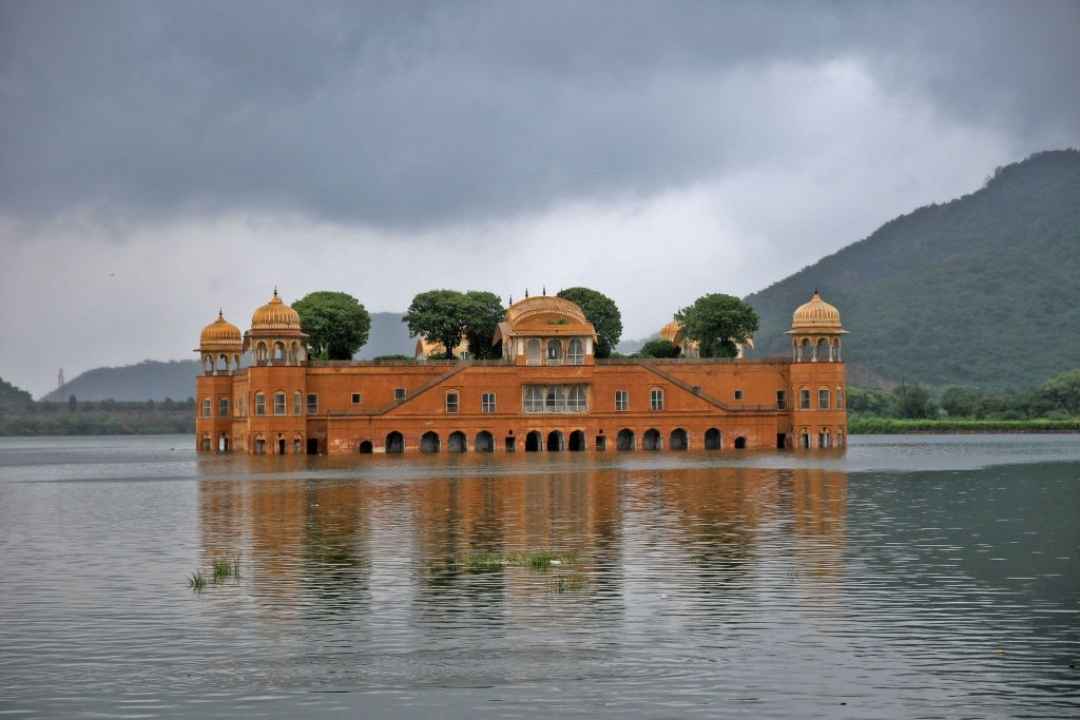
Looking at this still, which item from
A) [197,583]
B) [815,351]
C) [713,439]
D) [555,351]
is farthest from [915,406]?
[197,583]

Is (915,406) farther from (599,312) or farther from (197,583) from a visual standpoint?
(197,583)

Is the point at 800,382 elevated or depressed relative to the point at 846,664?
elevated

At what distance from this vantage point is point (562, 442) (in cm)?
8412

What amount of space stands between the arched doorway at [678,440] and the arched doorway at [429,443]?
1259cm

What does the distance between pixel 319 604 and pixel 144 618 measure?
2.18 m

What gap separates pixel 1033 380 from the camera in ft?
499

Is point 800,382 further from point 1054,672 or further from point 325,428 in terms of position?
point 1054,672

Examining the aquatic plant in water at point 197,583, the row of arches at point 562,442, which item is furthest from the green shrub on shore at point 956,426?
the aquatic plant in water at point 197,583

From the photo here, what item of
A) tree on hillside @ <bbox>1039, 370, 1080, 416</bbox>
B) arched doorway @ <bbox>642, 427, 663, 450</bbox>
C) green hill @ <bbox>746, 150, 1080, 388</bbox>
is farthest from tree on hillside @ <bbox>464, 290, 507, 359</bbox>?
green hill @ <bbox>746, 150, 1080, 388</bbox>

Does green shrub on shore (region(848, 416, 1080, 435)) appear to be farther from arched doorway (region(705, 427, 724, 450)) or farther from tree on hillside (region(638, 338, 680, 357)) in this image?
arched doorway (region(705, 427, 724, 450))

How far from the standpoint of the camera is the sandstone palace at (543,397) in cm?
8275

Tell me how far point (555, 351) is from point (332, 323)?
17.0 meters

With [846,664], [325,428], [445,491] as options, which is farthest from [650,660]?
[325,428]

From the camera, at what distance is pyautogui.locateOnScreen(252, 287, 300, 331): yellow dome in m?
82.9
